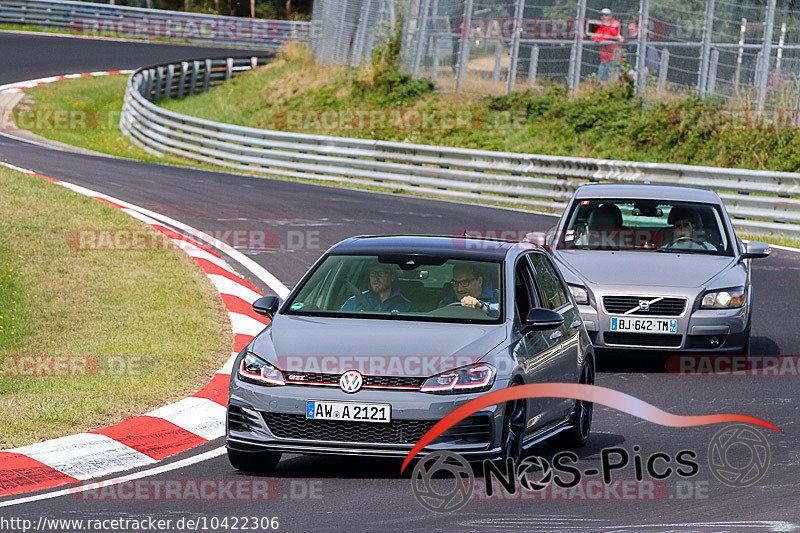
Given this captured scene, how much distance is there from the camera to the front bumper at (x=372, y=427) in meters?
7.21

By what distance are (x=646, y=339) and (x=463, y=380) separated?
4.65 m

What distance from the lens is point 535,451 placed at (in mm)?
8648

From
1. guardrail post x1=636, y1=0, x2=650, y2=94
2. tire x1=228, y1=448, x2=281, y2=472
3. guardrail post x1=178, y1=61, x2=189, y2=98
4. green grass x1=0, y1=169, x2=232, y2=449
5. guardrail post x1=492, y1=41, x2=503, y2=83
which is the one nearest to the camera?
tire x1=228, y1=448, x2=281, y2=472

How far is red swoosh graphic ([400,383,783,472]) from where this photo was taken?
7.23m

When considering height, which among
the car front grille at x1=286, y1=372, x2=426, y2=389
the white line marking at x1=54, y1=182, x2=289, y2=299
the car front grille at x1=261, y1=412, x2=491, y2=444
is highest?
the car front grille at x1=286, y1=372, x2=426, y2=389

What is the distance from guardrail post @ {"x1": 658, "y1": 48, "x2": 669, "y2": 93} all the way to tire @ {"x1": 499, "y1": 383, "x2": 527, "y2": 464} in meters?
22.8

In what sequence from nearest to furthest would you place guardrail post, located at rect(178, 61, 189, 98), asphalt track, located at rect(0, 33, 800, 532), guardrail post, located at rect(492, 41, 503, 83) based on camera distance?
asphalt track, located at rect(0, 33, 800, 532) < guardrail post, located at rect(492, 41, 503, 83) < guardrail post, located at rect(178, 61, 189, 98)

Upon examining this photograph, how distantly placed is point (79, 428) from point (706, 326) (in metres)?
5.64

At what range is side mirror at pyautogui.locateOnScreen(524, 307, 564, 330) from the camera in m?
8.01

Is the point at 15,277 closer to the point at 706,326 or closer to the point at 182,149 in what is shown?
the point at 706,326

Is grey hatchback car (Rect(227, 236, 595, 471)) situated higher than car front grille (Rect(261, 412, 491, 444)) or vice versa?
grey hatchback car (Rect(227, 236, 595, 471))

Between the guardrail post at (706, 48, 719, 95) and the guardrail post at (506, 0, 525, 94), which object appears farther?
the guardrail post at (506, 0, 525, 94)

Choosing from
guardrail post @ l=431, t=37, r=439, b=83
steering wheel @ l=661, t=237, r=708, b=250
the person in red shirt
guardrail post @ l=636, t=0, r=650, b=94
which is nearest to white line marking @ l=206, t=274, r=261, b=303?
steering wheel @ l=661, t=237, r=708, b=250

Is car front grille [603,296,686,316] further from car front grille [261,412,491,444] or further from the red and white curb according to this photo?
car front grille [261,412,491,444]
